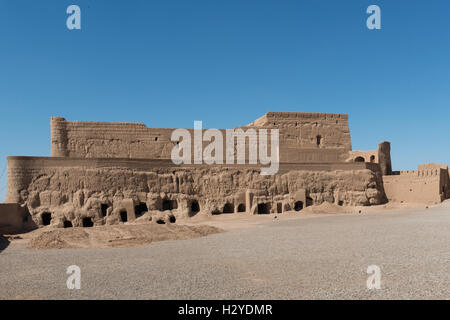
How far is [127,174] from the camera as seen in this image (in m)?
32.0

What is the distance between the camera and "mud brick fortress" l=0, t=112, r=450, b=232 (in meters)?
29.8

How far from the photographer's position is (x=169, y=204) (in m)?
33.3

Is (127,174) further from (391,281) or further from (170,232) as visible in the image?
(391,281)

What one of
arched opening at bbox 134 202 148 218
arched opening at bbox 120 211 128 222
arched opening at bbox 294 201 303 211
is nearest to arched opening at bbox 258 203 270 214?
arched opening at bbox 294 201 303 211

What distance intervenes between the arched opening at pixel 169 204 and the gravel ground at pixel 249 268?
1537 centimetres

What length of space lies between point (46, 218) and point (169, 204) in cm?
993

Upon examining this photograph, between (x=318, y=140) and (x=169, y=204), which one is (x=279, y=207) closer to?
(x=169, y=204)

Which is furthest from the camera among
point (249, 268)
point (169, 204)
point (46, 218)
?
point (169, 204)

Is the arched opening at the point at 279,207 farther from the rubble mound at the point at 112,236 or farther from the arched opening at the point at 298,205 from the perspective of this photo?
the rubble mound at the point at 112,236

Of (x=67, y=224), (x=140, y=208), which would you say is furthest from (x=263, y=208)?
(x=67, y=224)

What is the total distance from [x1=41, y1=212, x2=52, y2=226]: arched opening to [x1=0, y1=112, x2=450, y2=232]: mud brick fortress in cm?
8
